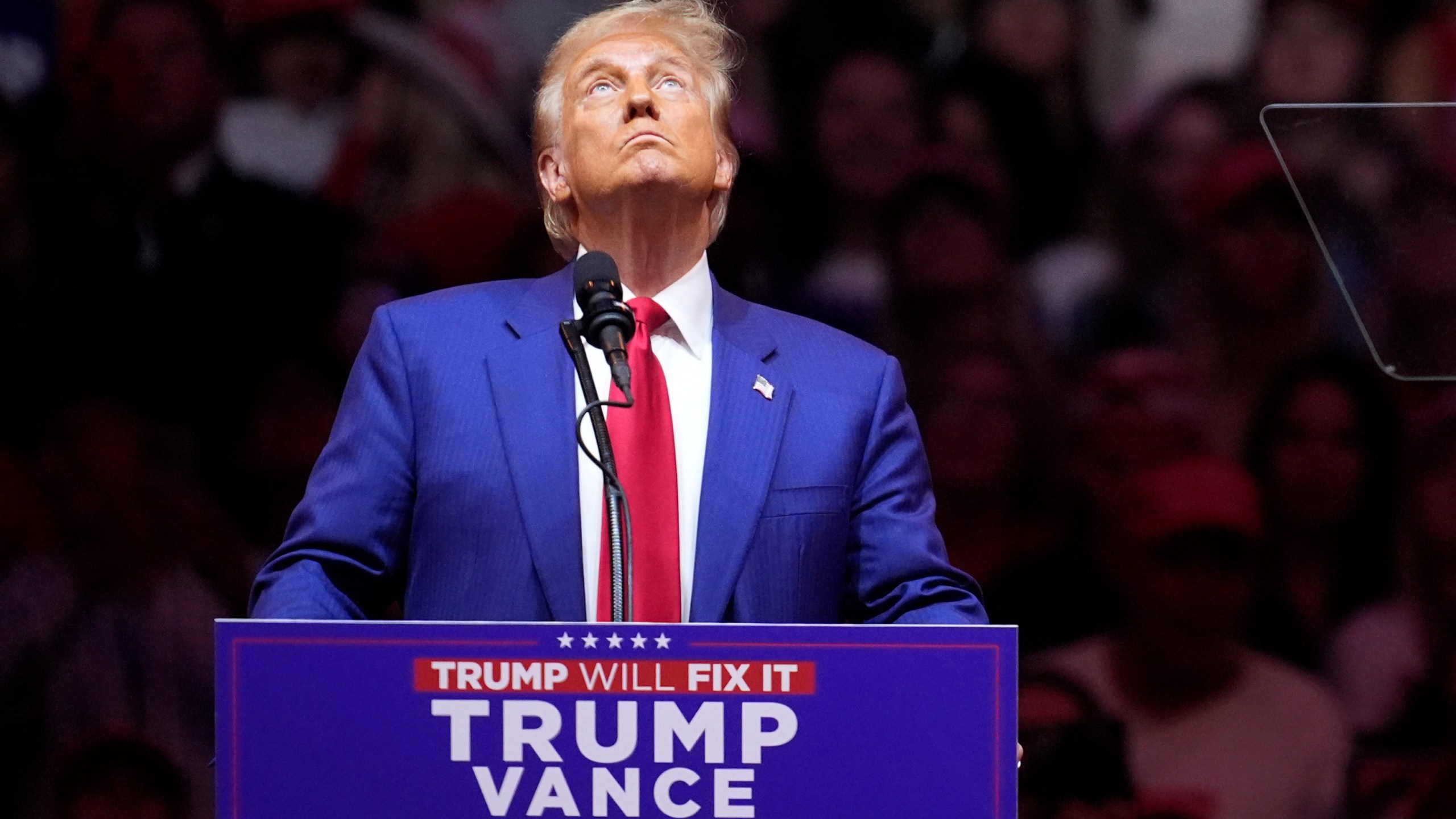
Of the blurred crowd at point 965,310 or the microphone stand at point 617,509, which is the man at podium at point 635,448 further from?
the blurred crowd at point 965,310

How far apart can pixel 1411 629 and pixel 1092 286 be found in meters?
0.99

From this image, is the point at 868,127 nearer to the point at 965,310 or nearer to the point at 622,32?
the point at 965,310

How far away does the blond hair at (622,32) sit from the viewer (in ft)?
7.17

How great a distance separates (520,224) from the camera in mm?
3385

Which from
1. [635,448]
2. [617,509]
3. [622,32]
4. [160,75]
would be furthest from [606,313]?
[160,75]

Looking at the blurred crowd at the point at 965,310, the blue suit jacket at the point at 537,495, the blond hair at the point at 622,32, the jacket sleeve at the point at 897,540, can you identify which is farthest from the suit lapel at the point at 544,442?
the blurred crowd at the point at 965,310

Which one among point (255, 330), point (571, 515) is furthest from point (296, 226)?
point (571, 515)

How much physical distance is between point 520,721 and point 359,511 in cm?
56

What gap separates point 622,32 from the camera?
7.13 ft

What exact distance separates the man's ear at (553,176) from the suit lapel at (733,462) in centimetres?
30

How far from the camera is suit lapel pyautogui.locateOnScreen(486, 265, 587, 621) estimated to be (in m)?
1.85

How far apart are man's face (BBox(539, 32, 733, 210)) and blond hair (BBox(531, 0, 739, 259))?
2cm

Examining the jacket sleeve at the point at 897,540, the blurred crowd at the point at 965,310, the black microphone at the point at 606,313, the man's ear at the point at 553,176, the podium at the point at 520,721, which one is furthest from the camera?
the blurred crowd at the point at 965,310

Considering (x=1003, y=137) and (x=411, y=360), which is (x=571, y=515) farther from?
(x=1003, y=137)
